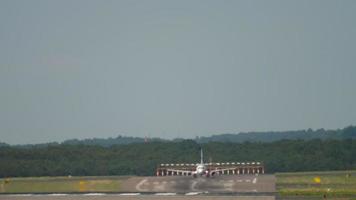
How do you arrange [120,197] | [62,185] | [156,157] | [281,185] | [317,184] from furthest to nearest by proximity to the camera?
[156,157]
[62,185]
[317,184]
[281,185]
[120,197]

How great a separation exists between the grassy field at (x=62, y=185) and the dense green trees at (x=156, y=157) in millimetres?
23435

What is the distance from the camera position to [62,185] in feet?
366

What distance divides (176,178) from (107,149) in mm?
61578

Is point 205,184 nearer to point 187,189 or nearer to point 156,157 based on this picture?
point 187,189

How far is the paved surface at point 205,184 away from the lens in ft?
326

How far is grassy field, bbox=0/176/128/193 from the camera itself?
352 ft

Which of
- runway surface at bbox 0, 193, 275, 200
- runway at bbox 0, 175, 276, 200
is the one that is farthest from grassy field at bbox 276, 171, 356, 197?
runway surface at bbox 0, 193, 275, 200

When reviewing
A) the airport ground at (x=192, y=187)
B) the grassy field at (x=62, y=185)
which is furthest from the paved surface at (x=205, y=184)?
the grassy field at (x=62, y=185)

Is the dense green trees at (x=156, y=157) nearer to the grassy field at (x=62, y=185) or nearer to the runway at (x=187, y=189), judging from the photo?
the grassy field at (x=62, y=185)

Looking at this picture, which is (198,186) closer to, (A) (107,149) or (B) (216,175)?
(B) (216,175)

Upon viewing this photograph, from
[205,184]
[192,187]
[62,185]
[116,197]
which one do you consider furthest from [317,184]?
[62,185]

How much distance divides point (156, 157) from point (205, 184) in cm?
5253

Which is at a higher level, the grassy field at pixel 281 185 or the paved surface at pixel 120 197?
the grassy field at pixel 281 185

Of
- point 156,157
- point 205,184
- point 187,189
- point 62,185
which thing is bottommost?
point 187,189
